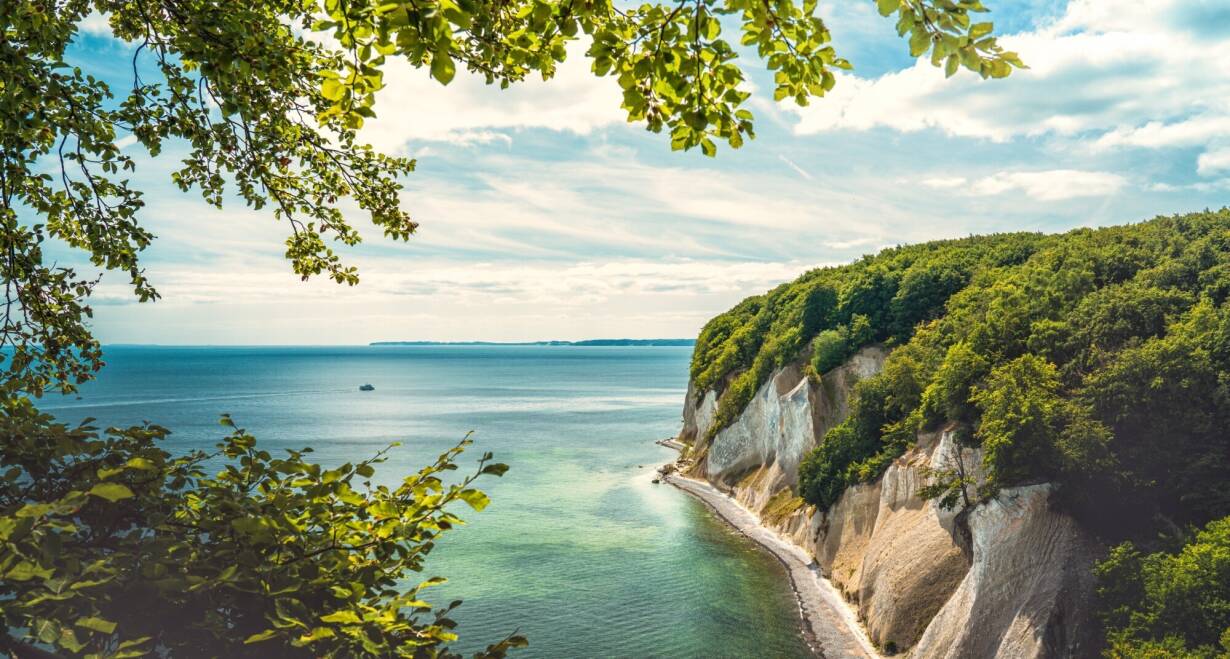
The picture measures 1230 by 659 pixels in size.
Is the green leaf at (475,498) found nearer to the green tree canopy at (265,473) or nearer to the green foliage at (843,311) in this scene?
the green tree canopy at (265,473)

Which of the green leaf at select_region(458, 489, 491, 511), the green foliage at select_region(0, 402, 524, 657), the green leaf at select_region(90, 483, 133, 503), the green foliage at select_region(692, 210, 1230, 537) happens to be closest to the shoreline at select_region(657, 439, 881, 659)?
the green foliage at select_region(692, 210, 1230, 537)

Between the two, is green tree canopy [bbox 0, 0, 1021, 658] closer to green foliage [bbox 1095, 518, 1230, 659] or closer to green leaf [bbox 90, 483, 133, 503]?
green leaf [bbox 90, 483, 133, 503]

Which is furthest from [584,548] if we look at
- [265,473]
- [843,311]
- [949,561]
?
[265,473]

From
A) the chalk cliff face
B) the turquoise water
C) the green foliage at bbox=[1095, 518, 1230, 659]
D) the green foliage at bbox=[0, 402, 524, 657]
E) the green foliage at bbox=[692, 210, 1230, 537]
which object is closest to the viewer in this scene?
the green foliage at bbox=[0, 402, 524, 657]

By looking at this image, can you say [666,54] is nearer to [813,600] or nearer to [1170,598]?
[1170,598]

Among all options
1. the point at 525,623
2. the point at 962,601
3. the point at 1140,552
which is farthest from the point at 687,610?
the point at 1140,552

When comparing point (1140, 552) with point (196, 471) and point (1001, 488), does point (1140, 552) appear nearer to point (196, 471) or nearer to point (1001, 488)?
point (1001, 488)
